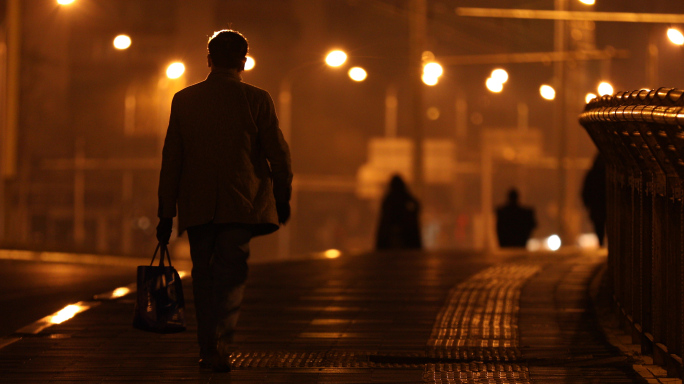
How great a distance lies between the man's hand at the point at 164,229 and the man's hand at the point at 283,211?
50 cm

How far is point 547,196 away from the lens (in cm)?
7650

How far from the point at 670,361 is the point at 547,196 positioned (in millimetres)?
71947

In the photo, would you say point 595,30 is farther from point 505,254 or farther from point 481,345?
point 481,345

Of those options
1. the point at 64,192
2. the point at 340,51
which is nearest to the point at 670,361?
the point at 340,51

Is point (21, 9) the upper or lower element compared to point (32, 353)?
upper

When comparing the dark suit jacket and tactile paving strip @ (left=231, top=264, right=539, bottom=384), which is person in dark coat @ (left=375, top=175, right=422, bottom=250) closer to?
tactile paving strip @ (left=231, top=264, right=539, bottom=384)

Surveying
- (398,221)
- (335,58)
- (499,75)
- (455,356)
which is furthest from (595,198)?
(455,356)

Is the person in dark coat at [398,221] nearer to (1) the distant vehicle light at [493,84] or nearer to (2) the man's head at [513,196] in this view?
(2) the man's head at [513,196]

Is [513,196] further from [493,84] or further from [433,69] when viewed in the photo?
[493,84]

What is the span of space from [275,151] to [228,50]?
534 mm

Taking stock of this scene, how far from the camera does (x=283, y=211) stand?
19.4ft

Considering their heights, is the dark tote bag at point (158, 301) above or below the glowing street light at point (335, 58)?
below

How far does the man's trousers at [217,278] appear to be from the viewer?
18.8 feet

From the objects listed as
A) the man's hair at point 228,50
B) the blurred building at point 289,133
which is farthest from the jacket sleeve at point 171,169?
the blurred building at point 289,133
